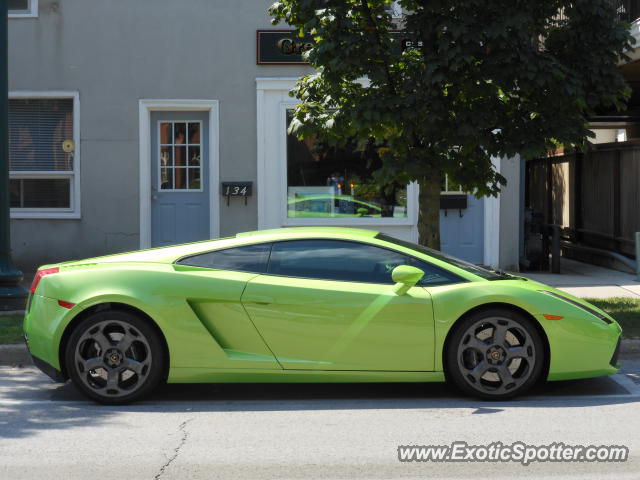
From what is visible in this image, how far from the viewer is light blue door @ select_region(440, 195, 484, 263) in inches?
561

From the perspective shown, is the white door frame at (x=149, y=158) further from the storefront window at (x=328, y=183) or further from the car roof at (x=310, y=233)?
the car roof at (x=310, y=233)

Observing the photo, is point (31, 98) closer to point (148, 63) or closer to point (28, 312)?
point (148, 63)

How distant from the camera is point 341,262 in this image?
263 inches

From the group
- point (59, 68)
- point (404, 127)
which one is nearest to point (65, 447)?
point (404, 127)

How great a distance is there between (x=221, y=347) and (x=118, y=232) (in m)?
8.00

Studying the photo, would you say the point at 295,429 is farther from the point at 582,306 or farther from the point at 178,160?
the point at 178,160

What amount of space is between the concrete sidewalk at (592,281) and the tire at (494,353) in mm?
5500

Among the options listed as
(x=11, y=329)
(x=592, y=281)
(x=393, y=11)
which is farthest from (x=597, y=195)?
(x=11, y=329)

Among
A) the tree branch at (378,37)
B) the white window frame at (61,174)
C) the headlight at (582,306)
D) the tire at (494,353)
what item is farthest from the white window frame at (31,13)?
the headlight at (582,306)

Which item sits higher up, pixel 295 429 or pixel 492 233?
pixel 492 233

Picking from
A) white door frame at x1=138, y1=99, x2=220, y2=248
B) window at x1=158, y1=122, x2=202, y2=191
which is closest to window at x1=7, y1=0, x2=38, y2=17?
white door frame at x1=138, y1=99, x2=220, y2=248

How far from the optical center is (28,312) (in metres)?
6.82

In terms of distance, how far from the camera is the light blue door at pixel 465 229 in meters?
14.3

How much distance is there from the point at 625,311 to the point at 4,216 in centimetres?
688
